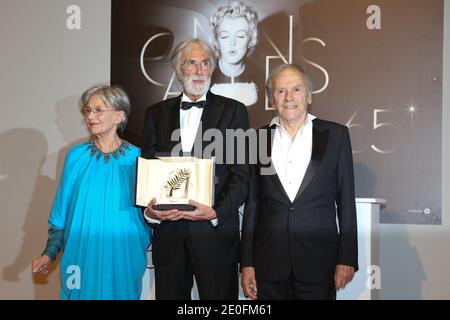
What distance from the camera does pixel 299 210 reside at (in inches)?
97.4

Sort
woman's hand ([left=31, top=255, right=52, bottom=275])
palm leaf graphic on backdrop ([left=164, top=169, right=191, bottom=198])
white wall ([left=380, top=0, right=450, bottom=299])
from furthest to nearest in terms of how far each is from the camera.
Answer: white wall ([left=380, top=0, right=450, bottom=299])
woman's hand ([left=31, top=255, right=52, bottom=275])
palm leaf graphic on backdrop ([left=164, top=169, right=191, bottom=198])

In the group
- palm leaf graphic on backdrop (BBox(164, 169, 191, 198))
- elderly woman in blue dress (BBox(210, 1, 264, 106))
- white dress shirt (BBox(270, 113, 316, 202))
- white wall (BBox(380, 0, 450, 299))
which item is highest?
elderly woman in blue dress (BBox(210, 1, 264, 106))

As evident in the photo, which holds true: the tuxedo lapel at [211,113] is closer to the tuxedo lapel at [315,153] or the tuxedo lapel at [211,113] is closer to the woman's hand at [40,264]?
the tuxedo lapel at [315,153]

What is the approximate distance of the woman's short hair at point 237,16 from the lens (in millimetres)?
3656

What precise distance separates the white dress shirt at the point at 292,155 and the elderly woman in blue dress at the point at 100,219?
624mm

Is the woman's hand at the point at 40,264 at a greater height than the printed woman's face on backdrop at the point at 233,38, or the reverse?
A: the printed woman's face on backdrop at the point at 233,38

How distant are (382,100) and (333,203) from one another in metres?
1.23

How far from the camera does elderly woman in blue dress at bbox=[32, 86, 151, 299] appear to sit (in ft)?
8.35

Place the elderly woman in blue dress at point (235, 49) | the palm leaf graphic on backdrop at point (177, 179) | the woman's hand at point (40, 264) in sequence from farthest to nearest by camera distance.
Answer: the elderly woman in blue dress at point (235, 49) < the woman's hand at point (40, 264) < the palm leaf graphic on backdrop at point (177, 179)

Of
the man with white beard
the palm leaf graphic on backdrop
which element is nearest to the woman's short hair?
the man with white beard

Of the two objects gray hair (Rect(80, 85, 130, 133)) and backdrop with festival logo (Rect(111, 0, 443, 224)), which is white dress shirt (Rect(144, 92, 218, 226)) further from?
backdrop with festival logo (Rect(111, 0, 443, 224))

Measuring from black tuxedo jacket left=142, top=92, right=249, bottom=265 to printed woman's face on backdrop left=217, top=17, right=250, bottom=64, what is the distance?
1.07 meters

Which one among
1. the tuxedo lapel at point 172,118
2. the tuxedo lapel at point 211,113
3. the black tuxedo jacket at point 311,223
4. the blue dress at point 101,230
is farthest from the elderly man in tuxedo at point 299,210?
the blue dress at point 101,230
